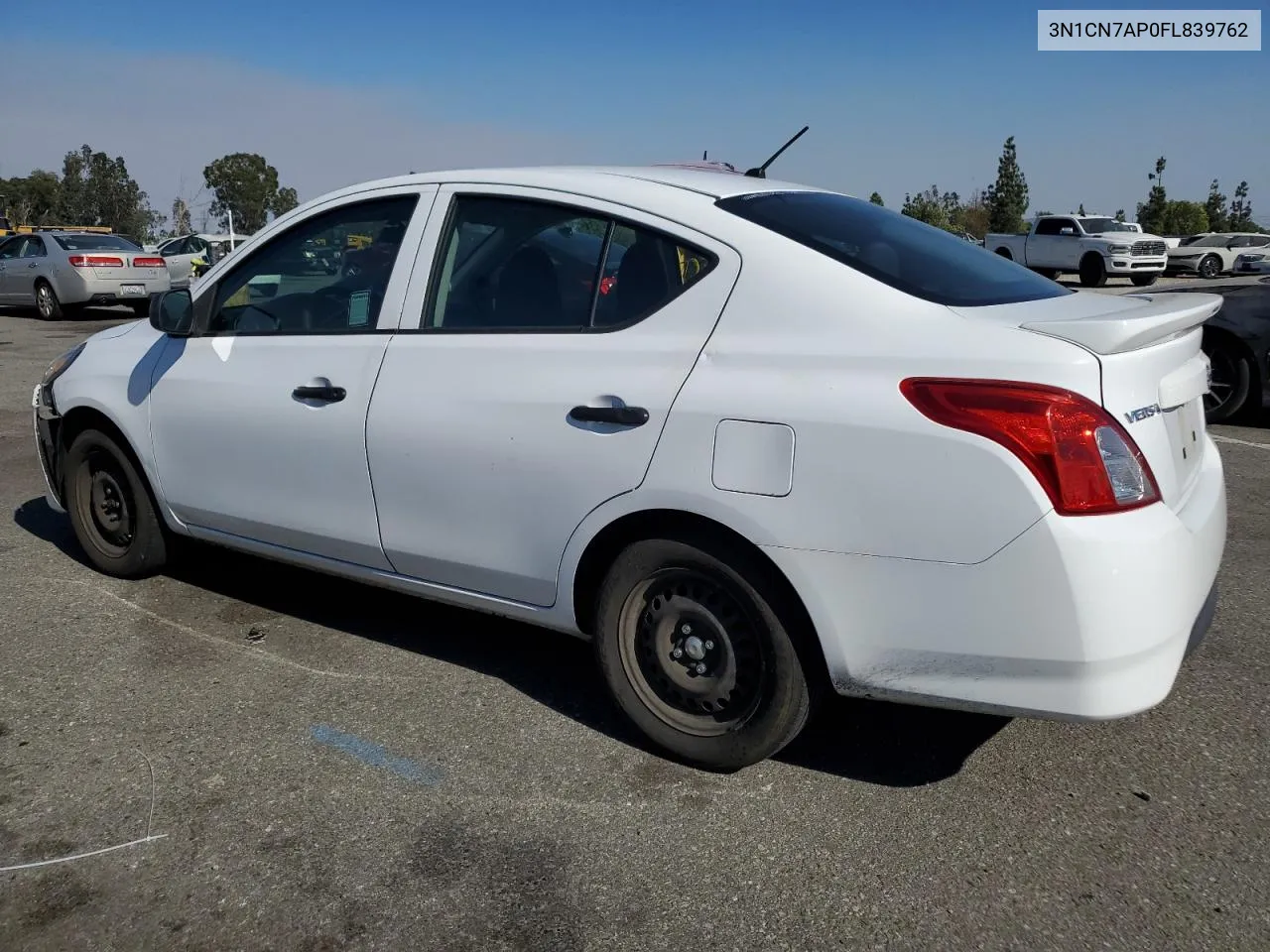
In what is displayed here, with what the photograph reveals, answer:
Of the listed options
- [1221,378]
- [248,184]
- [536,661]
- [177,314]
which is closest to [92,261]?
[177,314]

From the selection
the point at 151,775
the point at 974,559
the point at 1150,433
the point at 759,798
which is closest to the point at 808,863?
the point at 759,798

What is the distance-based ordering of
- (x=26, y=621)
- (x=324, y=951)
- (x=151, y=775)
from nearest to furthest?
(x=324, y=951), (x=151, y=775), (x=26, y=621)

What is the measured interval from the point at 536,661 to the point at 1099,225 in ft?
93.4

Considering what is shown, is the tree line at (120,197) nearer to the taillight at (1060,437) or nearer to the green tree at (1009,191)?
the green tree at (1009,191)

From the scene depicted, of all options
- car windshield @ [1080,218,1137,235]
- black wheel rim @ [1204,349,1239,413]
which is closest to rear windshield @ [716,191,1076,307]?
black wheel rim @ [1204,349,1239,413]

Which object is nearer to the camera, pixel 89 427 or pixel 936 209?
pixel 89 427

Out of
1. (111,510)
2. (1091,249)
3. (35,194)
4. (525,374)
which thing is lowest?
(111,510)

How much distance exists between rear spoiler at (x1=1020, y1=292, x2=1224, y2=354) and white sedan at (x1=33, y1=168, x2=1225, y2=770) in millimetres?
15

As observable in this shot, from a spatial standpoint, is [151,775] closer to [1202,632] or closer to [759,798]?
[759,798]

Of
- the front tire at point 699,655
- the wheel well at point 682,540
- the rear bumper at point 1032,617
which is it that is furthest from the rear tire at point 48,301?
the rear bumper at point 1032,617

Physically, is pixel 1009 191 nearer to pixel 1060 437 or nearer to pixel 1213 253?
pixel 1213 253

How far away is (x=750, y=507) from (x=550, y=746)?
1.05m

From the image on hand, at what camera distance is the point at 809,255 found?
296 centimetres

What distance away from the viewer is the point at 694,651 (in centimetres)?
312
